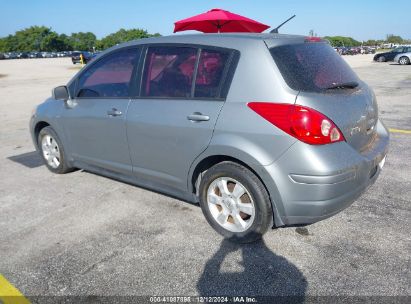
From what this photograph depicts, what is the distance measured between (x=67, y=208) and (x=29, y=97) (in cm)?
1119

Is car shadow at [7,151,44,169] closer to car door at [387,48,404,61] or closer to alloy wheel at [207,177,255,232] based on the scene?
alloy wheel at [207,177,255,232]

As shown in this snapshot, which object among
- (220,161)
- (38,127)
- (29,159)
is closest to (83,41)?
(29,159)

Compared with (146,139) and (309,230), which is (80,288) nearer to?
(146,139)

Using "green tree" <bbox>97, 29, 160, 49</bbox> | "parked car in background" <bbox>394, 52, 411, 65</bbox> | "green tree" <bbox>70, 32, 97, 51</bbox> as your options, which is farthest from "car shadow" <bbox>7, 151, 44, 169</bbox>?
"green tree" <bbox>70, 32, 97, 51</bbox>

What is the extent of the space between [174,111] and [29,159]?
3599 millimetres

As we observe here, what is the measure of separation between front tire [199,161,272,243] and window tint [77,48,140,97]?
136 cm

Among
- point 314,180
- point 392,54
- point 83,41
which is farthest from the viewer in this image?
point 83,41

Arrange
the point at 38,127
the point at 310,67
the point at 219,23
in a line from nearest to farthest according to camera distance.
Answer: the point at 310,67 < the point at 38,127 < the point at 219,23

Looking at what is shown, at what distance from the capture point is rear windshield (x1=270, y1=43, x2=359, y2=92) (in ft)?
9.11

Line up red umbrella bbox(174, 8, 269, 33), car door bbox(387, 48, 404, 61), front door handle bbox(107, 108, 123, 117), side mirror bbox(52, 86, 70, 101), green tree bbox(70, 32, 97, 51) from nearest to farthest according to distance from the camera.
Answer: front door handle bbox(107, 108, 123, 117)
side mirror bbox(52, 86, 70, 101)
red umbrella bbox(174, 8, 269, 33)
car door bbox(387, 48, 404, 61)
green tree bbox(70, 32, 97, 51)

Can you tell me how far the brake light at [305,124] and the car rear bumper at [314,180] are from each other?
0.06 metres

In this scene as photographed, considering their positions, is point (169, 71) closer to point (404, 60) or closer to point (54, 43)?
point (404, 60)

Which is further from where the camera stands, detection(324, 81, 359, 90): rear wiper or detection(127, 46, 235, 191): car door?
detection(127, 46, 235, 191): car door

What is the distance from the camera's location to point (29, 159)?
18.9ft
